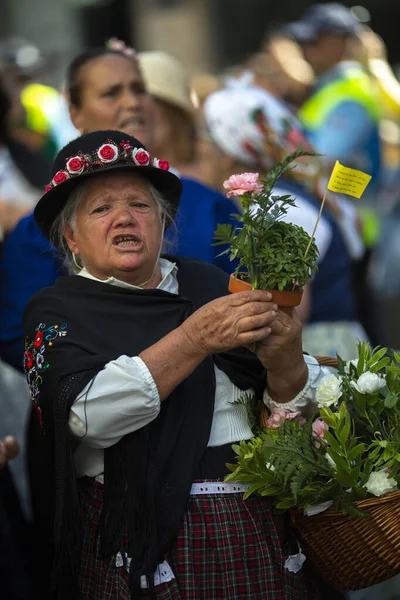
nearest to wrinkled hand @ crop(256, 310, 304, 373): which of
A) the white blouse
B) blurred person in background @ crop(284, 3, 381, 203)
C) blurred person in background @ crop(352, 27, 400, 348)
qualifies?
the white blouse

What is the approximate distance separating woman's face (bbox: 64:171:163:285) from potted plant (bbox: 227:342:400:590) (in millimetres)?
603

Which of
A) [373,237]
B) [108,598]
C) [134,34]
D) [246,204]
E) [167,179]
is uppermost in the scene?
[134,34]

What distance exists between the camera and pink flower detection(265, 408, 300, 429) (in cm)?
307

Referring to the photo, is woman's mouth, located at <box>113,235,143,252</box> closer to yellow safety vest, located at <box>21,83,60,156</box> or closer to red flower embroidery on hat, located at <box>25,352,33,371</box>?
red flower embroidery on hat, located at <box>25,352,33,371</box>

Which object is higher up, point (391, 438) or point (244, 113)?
point (244, 113)

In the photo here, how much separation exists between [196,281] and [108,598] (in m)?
0.99

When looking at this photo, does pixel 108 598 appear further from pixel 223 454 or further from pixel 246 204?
pixel 246 204

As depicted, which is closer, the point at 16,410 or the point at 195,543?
the point at 195,543

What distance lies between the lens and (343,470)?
9.40 ft

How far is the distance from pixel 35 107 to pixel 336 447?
6.52m

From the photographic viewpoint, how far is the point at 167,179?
10.6ft

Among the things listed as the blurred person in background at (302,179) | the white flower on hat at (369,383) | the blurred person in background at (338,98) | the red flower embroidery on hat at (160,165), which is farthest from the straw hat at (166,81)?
the white flower on hat at (369,383)

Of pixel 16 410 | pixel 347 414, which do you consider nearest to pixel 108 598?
pixel 347 414

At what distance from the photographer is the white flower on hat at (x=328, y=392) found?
3017mm
